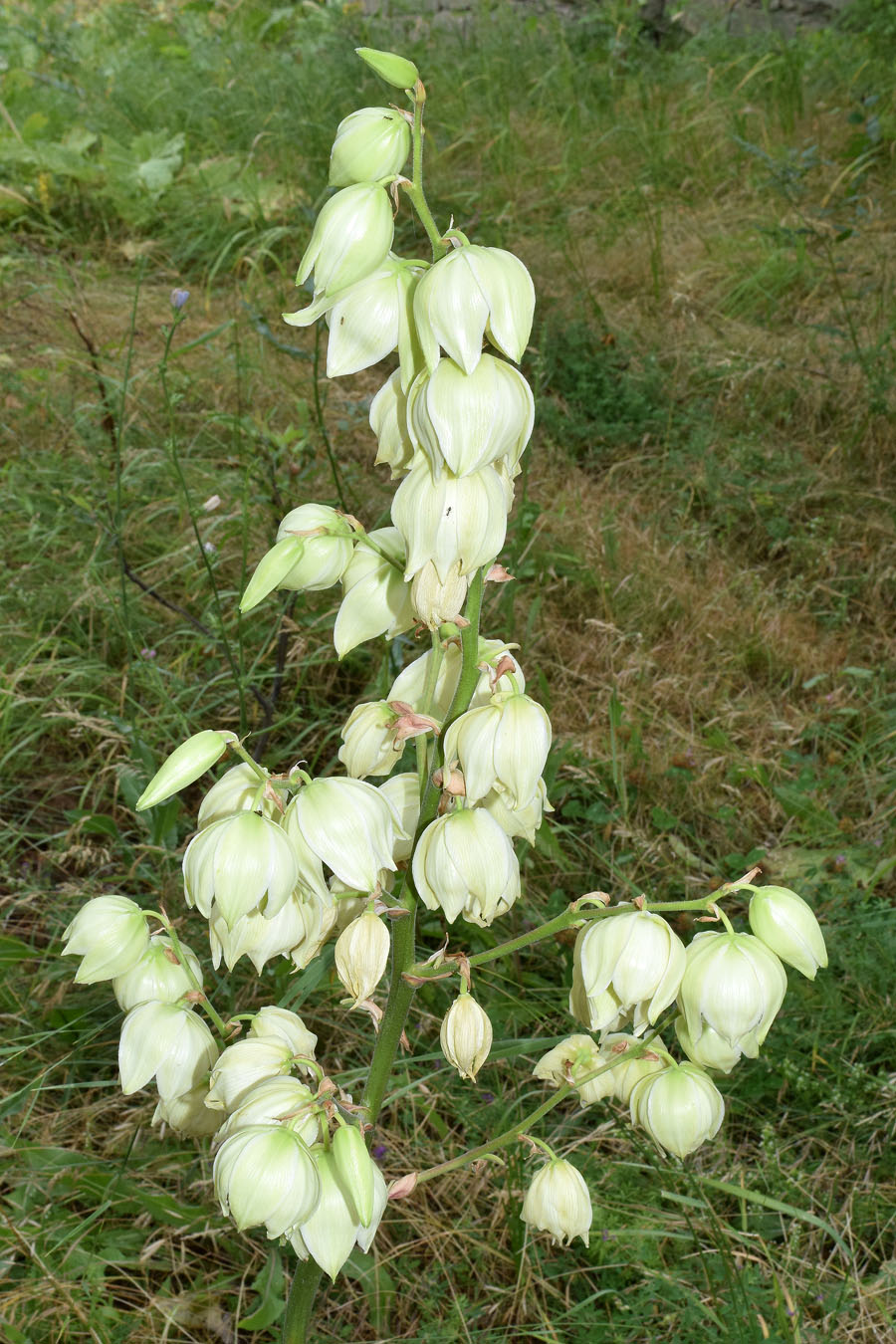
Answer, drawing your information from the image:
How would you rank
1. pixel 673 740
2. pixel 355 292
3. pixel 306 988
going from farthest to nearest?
pixel 673 740 → pixel 306 988 → pixel 355 292

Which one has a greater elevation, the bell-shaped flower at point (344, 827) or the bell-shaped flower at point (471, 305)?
the bell-shaped flower at point (471, 305)

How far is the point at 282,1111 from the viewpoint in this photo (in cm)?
133

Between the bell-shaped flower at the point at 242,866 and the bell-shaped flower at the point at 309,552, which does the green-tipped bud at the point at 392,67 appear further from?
the bell-shaped flower at the point at 242,866

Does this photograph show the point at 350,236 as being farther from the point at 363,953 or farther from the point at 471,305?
the point at 363,953

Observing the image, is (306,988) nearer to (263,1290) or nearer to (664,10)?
(263,1290)

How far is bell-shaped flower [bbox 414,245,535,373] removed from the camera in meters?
1.10

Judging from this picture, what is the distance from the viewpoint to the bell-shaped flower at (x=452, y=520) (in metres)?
1.17

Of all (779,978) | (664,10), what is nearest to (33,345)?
(779,978)

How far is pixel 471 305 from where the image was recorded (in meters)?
1.10

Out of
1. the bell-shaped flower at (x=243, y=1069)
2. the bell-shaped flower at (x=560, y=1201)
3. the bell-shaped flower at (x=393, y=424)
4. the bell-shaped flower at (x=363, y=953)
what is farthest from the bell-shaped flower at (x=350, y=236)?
the bell-shaped flower at (x=560, y=1201)

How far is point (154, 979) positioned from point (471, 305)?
3.00 feet

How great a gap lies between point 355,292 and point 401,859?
669 mm

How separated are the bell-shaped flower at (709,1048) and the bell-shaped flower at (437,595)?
0.56m

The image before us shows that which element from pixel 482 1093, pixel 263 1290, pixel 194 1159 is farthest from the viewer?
pixel 482 1093
